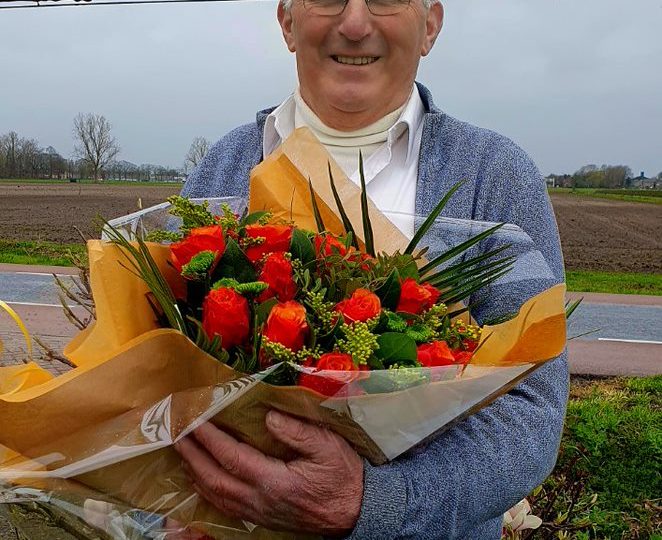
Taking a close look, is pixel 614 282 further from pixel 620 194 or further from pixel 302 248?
pixel 620 194

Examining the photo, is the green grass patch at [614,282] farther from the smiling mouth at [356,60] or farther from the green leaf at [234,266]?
the green leaf at [234,266]

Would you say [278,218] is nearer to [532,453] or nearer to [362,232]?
[362,232]

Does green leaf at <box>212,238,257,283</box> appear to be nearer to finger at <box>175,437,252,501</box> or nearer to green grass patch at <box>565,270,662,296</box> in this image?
finger at <box>175,437,252,501</box>

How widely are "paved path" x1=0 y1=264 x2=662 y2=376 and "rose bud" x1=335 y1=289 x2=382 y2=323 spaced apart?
5.63 meters

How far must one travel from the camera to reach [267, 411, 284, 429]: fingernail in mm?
1107

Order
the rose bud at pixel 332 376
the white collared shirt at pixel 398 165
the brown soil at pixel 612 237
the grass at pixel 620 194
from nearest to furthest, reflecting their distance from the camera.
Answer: the rose bud at pixel 332 376 → the white collared shirt at pixel 398 165 → the brown soil at pixel 612 237 → the grass at pixel 620 194

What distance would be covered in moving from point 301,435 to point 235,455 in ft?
0.36

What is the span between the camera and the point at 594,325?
9.71 metres

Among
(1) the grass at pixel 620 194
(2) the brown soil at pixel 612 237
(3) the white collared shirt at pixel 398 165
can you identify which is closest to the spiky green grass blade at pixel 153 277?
(3) the white collared shirt at pixel 398 165

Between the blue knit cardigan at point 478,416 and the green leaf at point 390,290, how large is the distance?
28 centimetres

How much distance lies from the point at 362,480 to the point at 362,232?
45 cm

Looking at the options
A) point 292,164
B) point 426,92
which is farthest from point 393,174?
point 292,164

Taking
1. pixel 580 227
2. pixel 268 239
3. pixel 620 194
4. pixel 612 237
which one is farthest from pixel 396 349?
pixel 620 194

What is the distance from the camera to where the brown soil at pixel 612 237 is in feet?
53.0
